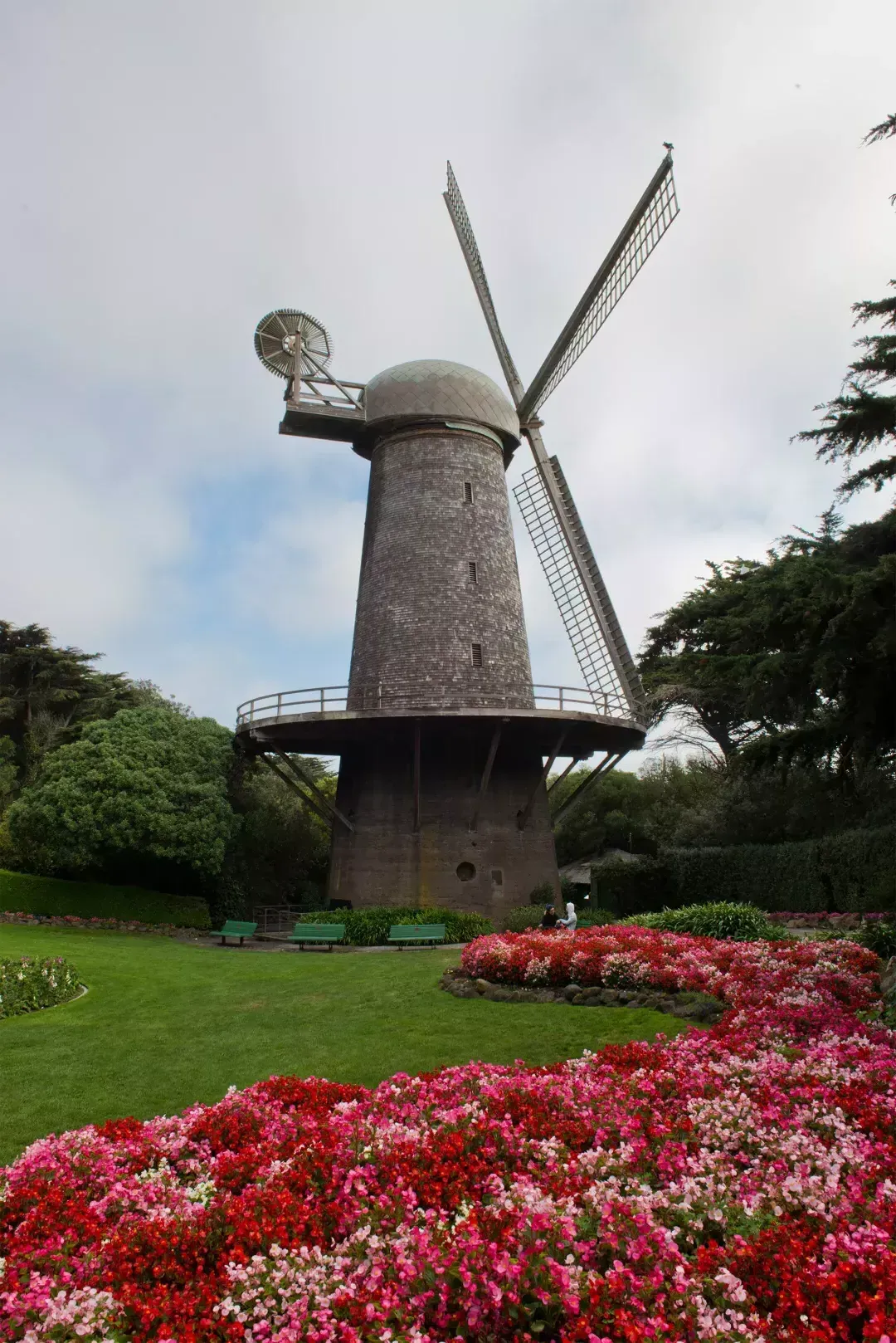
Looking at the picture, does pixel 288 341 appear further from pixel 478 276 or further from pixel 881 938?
pixel 881 938

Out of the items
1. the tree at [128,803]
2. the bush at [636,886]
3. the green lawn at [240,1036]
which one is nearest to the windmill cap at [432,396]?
the tree at [128,803]

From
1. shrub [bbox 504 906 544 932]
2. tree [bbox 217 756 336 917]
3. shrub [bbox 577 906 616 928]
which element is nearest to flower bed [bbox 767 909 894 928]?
shrub [bbox 577 906 616 928]

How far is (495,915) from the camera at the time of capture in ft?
→ 68.8

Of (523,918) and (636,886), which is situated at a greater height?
(636,886)

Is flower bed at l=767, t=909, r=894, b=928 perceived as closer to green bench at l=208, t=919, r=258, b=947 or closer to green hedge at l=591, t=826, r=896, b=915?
green hedge at l=591, t=826, r=896, b=915

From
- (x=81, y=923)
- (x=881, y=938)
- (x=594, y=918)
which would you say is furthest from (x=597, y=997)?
(x=81, y=923)

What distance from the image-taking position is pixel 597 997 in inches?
433

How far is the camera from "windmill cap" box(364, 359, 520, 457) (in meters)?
23.9

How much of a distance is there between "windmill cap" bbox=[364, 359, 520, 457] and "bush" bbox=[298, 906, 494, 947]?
13.4 meters

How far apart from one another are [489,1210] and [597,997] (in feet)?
23.7

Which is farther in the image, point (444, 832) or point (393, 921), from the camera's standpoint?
point (444, 832)

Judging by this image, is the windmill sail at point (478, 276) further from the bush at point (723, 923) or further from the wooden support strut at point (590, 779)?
the bush at point (723, 923)

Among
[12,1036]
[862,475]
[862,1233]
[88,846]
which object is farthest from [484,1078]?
[88,846]

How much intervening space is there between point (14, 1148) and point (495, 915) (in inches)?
612
